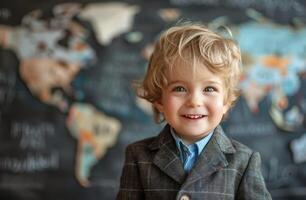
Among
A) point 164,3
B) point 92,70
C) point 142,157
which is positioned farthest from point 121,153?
point 142,157

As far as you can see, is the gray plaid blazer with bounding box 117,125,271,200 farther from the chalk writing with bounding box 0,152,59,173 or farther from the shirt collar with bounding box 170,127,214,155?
the chalk writing with bounding box 0,152,59,173

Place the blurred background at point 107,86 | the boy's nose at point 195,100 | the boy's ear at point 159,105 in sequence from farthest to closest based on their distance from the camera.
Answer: the blurred background at point 107,86, the boy's ear at point 159,105, the boy's nose at point 195,100

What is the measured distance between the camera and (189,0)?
274 centimetres

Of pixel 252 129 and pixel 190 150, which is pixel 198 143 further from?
pixel 252 129

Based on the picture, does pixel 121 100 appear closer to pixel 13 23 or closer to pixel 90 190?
pixel 90 190

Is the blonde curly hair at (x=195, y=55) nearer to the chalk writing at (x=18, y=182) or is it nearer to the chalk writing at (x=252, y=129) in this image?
the chalk writing at (x=252, y=129)

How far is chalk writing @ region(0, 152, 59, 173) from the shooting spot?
274 cm

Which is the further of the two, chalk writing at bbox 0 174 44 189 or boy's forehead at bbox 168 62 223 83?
chalk writing at bbox 0 174 44 189

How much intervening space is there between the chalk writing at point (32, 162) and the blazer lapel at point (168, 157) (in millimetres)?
1747

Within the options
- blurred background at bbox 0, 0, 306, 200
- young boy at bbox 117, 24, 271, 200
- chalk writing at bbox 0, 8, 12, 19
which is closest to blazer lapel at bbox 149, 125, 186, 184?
young boy at bbox 117, 24, 271, 200

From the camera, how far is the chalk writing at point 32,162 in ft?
9.00

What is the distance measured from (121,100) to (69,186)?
1.88 ft

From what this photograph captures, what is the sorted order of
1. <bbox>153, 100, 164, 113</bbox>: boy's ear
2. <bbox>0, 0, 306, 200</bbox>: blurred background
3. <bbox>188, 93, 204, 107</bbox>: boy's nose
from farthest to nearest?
<bbox>0, 0, 306, 200</bbox>: blurred background → <bbox>153, 100, 164, 113</bbox>: boy's ear → <bbox>188, 93, 204, 107</bbox>: boy's nose

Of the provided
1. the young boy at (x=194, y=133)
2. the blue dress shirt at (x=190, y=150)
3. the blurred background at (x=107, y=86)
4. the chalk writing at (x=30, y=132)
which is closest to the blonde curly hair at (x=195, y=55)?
the young boy at (x=194, y=133)
